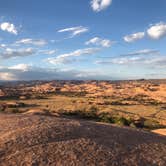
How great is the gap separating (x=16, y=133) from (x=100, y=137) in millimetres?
3526

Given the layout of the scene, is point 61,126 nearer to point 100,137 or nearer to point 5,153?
point 100,137

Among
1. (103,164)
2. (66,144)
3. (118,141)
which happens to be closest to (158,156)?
(118,141)

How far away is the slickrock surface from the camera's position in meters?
11.0

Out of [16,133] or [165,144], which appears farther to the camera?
[165,144]

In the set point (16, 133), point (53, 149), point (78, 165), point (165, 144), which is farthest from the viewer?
point (165, 144)

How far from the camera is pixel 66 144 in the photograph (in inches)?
487

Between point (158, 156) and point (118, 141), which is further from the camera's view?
point (118, 141)

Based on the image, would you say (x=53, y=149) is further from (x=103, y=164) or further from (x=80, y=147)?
(x=103, y=164)

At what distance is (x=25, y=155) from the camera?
11.0 meters

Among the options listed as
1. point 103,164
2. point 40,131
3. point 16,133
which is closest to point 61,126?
point 40,131

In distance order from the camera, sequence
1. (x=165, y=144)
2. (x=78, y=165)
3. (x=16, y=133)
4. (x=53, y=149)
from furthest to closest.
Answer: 1. (x=165, y=144)
2. (x=16, y=133)
3. (x=53, y=149)
4. (x=78, y=165)

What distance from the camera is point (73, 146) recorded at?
1220cm

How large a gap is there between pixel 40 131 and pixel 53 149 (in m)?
2.24

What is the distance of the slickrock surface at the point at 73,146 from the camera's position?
11.0 m
